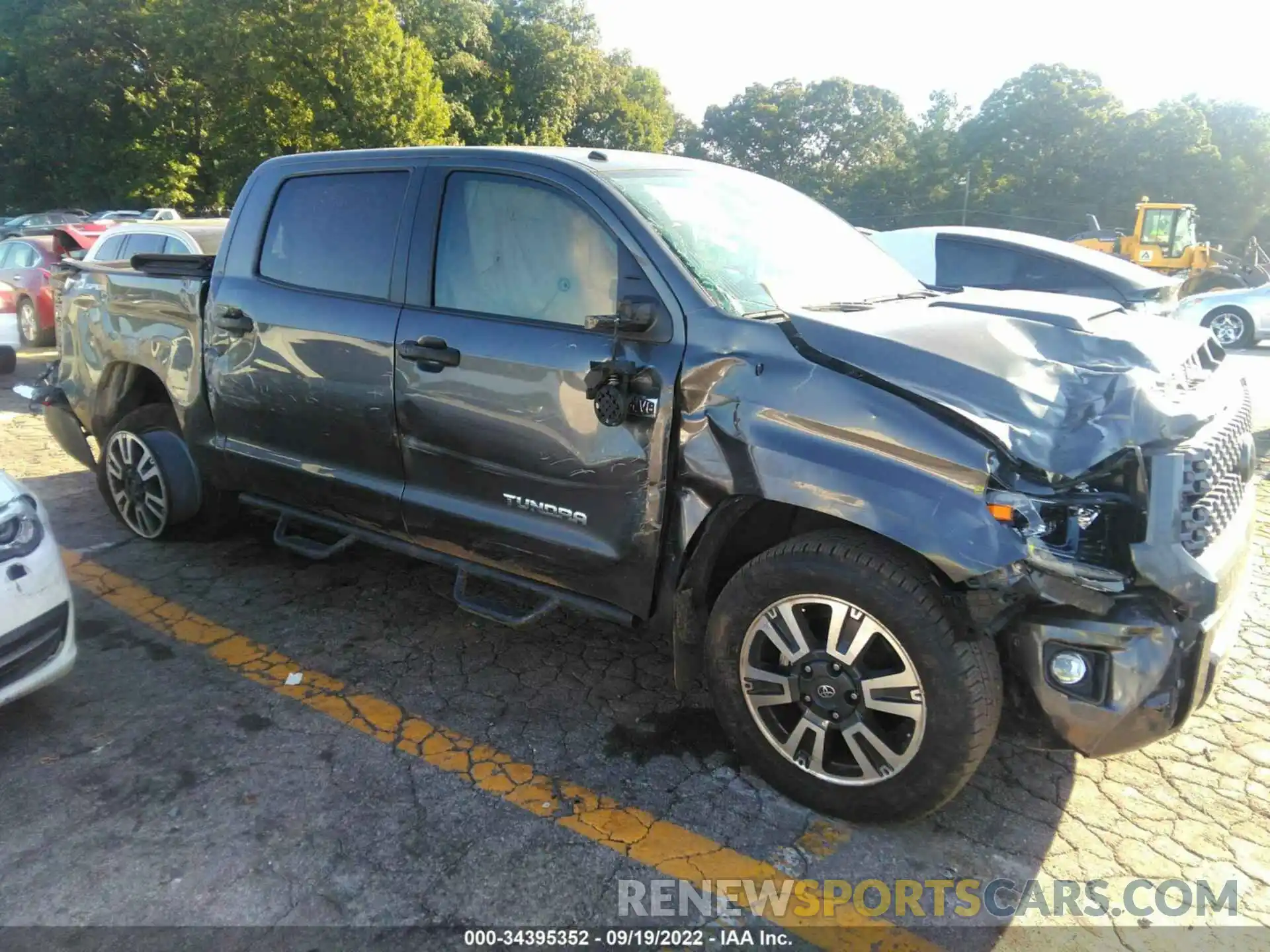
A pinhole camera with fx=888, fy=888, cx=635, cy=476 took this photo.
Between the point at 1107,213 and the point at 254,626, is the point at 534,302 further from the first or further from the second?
the point at 1107,213

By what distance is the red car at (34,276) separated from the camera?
38.5 feet

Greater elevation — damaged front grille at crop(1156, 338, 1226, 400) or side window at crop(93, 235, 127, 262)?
damaged front grille at crop(1156, 338, 1226, 400)

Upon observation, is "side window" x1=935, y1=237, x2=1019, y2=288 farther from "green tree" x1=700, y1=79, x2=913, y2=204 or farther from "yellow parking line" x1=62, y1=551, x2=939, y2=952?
"green tree" x1=700, y1=79, x2=913, y2=204

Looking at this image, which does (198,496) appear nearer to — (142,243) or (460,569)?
(460,569)

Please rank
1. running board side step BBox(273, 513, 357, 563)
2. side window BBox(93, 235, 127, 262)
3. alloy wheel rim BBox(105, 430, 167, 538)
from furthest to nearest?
1. side window BBox(93, 235, 127, 262)
2. alloy wheel rim BBox(105, 430, 167, 538)
3. running board side step BBox(273, 513, 357, 563)

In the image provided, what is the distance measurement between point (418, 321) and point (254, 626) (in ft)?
5.36

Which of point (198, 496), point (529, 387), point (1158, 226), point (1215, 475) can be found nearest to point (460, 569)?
point (529, 387)

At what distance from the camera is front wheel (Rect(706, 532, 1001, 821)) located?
2.38 m

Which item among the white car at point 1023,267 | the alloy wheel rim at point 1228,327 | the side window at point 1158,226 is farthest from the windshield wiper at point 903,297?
the side window at point 1158,226

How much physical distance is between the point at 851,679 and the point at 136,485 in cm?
387

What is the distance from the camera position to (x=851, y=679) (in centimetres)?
255

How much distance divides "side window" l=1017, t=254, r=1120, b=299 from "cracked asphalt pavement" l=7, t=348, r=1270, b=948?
13.9 feet

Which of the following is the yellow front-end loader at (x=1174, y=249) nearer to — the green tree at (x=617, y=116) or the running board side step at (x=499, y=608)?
the running board side step at (x=499, y=608)

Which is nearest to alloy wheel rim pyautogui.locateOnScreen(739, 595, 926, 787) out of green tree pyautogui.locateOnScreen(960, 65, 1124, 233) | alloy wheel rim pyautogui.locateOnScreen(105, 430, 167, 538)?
Answer: alloy wheel rim pyautogui.locateOnScreen(105, 430, 167, 538)
